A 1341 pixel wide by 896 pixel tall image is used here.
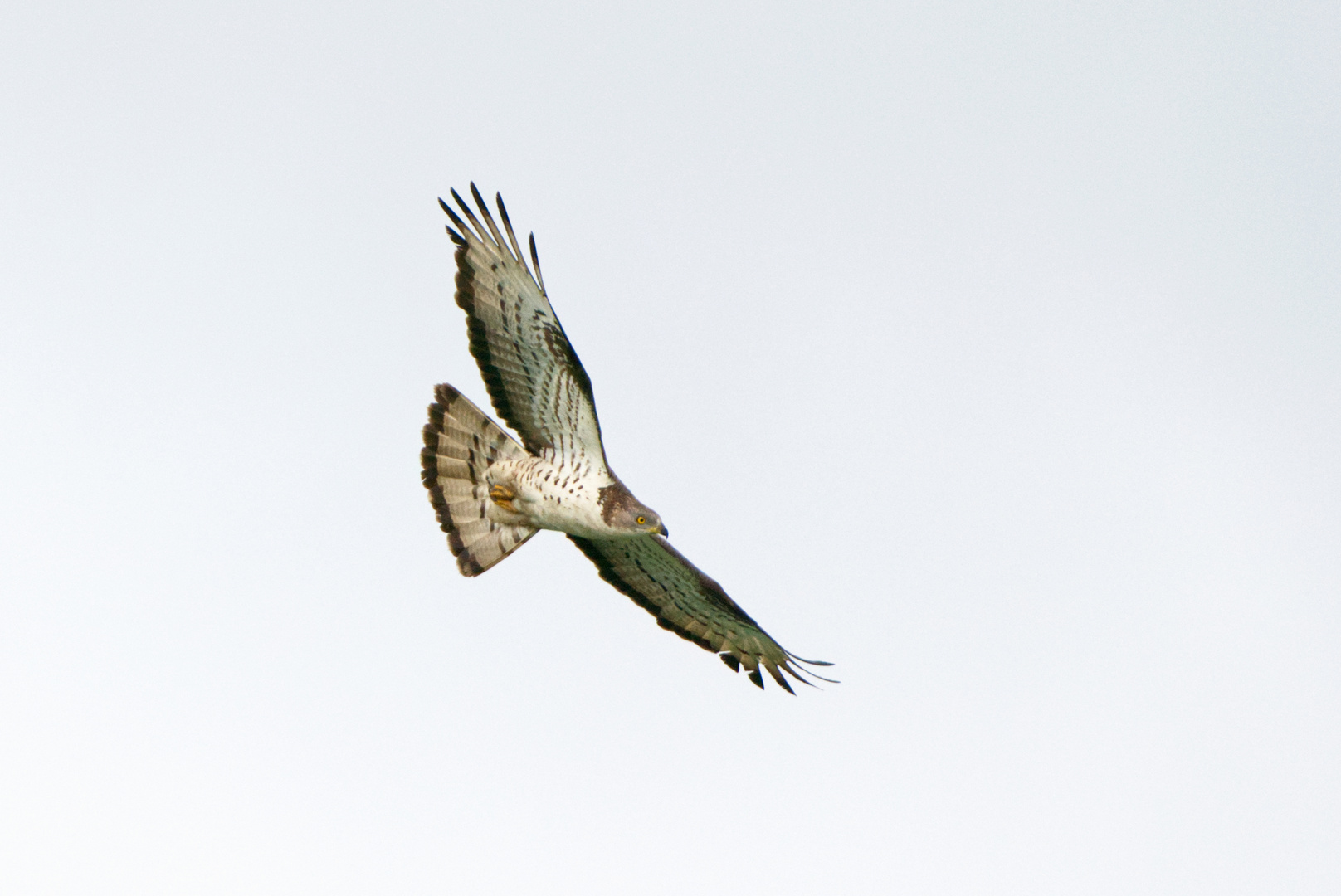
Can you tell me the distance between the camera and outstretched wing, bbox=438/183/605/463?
1067cm

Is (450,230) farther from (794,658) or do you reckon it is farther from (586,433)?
(794,658)

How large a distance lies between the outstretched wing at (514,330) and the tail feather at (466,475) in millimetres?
806

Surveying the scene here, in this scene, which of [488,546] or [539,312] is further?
[488,546]

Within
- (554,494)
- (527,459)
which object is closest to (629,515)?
(554,494)

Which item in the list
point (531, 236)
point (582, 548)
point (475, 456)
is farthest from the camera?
point (582, 548)

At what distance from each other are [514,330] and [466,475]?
1572 mm

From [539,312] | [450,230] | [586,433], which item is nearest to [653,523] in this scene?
[586,433]

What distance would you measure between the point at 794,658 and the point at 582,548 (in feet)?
6.18

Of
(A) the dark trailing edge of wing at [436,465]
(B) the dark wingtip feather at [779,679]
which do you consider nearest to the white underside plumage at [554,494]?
(A) the dark trailing edge of wing at [436,465]

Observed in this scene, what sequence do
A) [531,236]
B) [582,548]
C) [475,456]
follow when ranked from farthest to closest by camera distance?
[582,548] < [475,456] < [531,236]

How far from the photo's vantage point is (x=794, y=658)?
12570mm

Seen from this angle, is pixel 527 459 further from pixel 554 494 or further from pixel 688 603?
pixel 688 603

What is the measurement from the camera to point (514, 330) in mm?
10766

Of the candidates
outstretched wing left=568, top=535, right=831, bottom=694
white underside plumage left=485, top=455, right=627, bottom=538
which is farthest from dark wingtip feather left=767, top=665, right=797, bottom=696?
white underside plumage left=485, top=455, right=627, bottom=538
